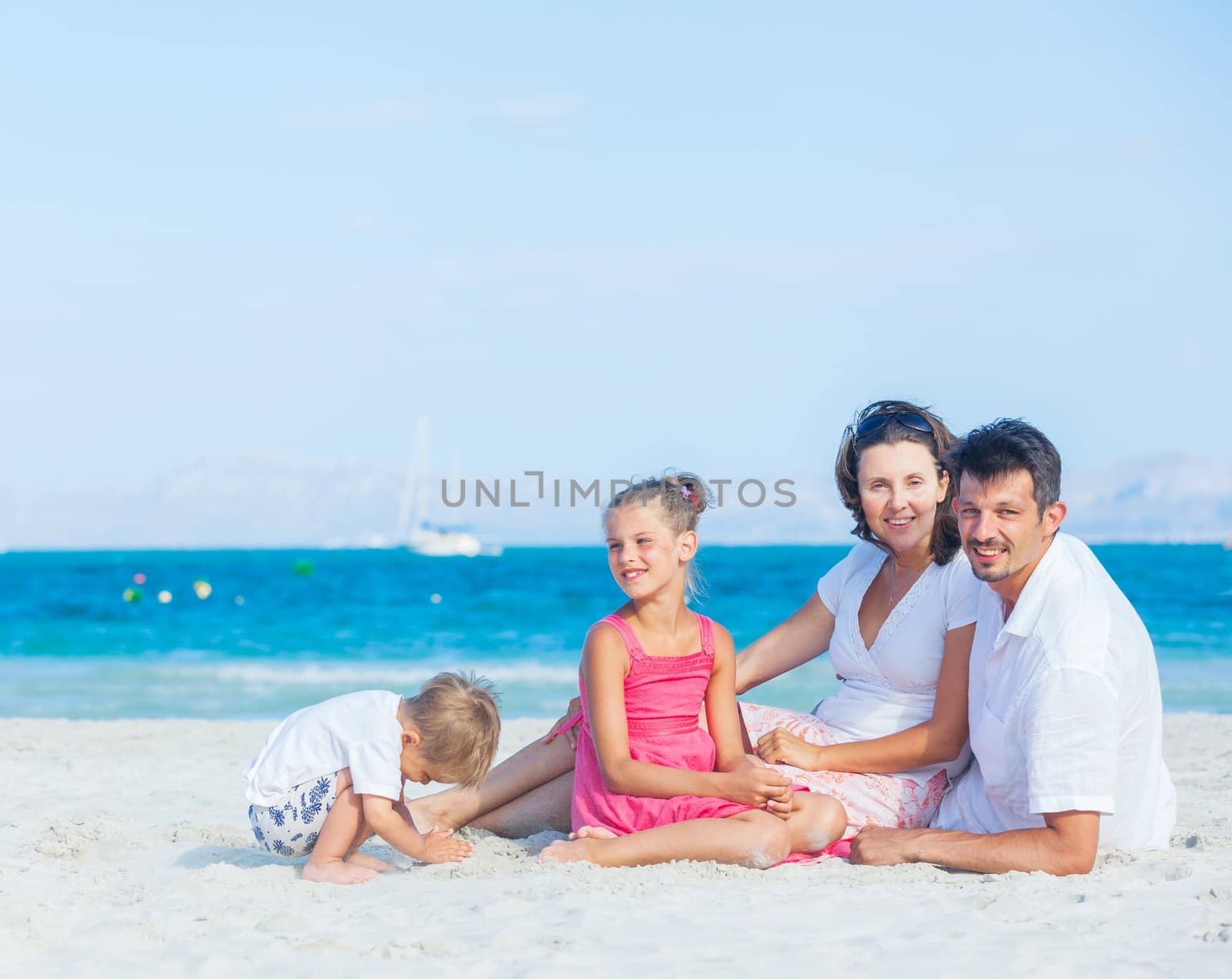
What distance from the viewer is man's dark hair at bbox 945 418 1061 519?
10.7ft

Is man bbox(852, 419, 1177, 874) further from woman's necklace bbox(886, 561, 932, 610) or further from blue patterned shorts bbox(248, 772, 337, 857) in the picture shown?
blue patterned shorts bbox(248, 772, 337, 857)

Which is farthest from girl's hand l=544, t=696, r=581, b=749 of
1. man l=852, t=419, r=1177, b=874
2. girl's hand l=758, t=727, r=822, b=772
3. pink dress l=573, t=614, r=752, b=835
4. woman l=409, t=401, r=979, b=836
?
man l=852, t=419, r=1177, b=874

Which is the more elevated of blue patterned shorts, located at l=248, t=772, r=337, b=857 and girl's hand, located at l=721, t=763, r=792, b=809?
girl's hand, located at l=721, t=763, r=792, b=809

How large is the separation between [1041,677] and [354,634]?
16664 millimetres

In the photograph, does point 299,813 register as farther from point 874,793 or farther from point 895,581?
point 895,581

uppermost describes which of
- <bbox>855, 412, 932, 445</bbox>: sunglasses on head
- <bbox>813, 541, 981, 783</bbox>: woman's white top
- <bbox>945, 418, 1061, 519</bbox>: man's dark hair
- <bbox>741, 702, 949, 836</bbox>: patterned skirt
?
<bbox>855, 412, 932, 445</bbox>: sunglasses on head

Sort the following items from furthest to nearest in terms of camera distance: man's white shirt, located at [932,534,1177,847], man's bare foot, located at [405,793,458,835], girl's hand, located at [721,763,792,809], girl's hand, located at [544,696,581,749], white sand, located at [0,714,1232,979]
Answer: man's bare foot, located at [405,793,458,835] < girl's hand, located at [544,696,581,749] < girl's hand, located at [721,763,792,809] < man's white shirt, located at [932,534,1177,847] < white sand, located at [0,714,1232,979]

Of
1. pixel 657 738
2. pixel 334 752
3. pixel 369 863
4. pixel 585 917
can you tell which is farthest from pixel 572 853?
pixel 334 752

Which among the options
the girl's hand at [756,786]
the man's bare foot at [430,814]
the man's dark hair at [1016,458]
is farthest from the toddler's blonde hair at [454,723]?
the man's dark hair at [1016,458]

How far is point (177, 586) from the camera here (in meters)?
34.7

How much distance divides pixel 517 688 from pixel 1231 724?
652cm

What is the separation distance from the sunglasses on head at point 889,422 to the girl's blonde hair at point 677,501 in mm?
544

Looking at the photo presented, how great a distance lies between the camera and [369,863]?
152 inches

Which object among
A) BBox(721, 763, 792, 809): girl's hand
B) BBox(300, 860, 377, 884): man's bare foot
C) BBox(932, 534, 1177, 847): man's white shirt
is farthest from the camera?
BBox(300, 860, 377, 884): man's bare foot
